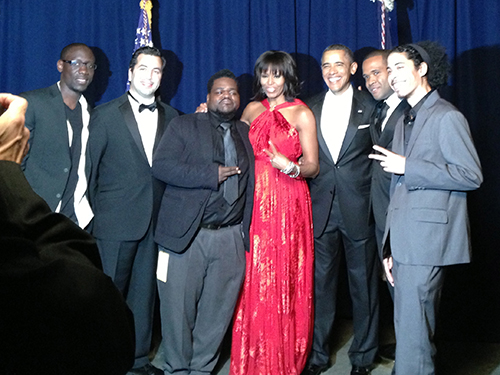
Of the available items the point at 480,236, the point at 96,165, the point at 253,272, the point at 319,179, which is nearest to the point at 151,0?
the point at 96,165

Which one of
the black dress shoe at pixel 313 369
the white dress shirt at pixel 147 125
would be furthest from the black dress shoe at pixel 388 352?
the white dress shirt at pixel 147 125

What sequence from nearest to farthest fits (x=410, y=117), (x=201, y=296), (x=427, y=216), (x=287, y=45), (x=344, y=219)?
1. (x=427, y=216)
2. (x=410, y=117)
3. (x=201, y=296)
4. (x=344, y=219)
5. (x=287, y=45)

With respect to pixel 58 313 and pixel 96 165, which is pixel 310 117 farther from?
pixel 58 313

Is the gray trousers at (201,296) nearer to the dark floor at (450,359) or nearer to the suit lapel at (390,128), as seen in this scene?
the dark floor at (450,359)

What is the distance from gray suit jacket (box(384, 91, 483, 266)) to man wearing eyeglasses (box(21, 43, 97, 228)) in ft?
6.14

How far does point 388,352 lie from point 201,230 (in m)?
1.56

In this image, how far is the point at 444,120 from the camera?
249 centimetres

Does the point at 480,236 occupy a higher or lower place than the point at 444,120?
lower

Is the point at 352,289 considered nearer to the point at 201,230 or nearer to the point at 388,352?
the point at 388,352

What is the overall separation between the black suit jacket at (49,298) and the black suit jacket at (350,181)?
2.51 metres

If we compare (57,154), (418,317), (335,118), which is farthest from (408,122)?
(57,154)

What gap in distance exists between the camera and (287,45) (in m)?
4.10

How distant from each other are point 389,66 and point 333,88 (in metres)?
0.69

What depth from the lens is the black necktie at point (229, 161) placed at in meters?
2.95
